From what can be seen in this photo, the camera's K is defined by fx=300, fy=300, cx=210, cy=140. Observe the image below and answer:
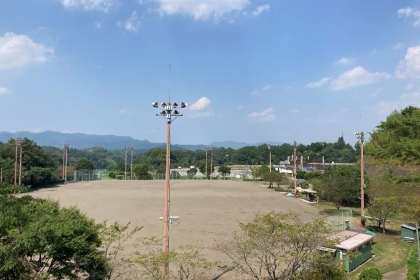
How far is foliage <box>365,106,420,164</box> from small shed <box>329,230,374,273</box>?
9.10 metres

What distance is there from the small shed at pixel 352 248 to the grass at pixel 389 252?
29 centimetres

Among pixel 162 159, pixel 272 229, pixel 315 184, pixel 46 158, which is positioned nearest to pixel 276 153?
pixel 162 159

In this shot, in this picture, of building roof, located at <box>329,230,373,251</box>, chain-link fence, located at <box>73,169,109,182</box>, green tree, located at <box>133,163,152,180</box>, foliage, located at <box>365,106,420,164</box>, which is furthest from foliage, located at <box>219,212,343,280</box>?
green tree, located at <box>133,163,152,180</box>

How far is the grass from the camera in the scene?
13.8 meters

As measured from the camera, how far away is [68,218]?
881 centimetres

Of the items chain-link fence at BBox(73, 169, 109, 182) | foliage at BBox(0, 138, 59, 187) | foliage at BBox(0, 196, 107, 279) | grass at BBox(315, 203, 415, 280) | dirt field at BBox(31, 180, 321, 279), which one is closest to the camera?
foliage at BBox(0, 196, 107, 279)

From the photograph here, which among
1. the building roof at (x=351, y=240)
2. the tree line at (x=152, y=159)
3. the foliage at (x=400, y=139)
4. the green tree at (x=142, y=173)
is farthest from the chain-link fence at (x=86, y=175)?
the building roof at (x=351, y=240)

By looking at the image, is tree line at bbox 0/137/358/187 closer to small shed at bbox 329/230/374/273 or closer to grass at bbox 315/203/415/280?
small shed at bbox 329/230/374/273

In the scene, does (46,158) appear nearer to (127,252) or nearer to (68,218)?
(127,252)

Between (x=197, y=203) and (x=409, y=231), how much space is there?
63.1ft

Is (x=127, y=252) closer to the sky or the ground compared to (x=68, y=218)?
closer to the ground

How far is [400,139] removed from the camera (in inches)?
885

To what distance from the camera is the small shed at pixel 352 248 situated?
1257 centimetres

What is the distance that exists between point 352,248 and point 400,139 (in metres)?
13.5
